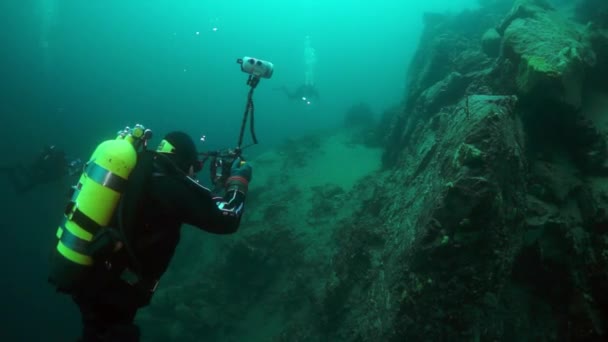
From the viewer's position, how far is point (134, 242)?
2570 millimetres

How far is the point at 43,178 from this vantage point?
54.2 ft

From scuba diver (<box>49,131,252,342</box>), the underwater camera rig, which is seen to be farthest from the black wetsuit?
the underwater camera rig

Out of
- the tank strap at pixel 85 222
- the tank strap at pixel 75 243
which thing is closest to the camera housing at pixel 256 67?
the tank strap at pixel 85 222

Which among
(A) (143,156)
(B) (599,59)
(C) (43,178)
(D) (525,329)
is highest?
(B) (599,59)

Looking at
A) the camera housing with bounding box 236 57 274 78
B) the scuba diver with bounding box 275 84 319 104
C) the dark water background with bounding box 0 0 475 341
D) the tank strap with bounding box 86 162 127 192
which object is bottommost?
the dark water background with bounding box 0 0 475 341

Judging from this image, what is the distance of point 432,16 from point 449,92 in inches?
700

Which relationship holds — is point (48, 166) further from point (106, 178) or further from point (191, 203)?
point (191, 203)

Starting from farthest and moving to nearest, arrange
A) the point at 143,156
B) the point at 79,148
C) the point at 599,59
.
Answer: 1. the point at 79,148
2. the point at 599,59
3. the point at 143,156

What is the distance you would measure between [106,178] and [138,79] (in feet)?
396

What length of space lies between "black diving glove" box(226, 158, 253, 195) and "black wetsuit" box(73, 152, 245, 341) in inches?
23.9

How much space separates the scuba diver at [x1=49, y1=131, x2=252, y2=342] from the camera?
2.46 metres

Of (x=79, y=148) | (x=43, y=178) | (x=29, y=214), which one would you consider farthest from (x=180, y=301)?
(x=79, y=148)

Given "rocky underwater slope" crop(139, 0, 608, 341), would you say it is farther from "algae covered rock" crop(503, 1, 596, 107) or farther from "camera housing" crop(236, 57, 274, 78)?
"camera housing" crop(236, 57, 274, 78)

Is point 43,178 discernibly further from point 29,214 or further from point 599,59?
point 599,59
